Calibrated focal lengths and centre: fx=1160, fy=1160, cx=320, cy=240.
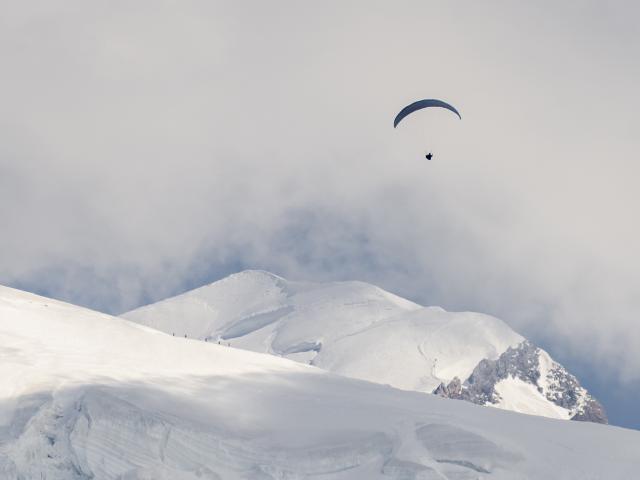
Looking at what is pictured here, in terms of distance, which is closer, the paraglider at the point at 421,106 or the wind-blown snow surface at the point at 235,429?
the wind-blown snow surface at the point at 235,429

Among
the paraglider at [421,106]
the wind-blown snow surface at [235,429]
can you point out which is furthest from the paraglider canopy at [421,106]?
the wind-blown snow surface at [235,429]

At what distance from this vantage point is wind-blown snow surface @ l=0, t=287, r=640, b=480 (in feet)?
285

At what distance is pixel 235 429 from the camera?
9219cm

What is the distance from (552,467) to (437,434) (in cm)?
928

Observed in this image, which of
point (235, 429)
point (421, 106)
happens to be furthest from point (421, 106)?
point (235, 429)

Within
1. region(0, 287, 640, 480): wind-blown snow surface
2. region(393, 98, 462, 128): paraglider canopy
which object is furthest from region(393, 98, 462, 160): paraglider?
region(0, 287, 640, 480): wind-blown snow surface

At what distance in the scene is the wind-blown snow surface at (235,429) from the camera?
285ft

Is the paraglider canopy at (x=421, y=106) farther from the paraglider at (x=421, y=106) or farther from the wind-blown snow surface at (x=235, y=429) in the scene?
the wind-blown snow surface at (x=235, y=429)

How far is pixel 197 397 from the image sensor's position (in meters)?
98.2

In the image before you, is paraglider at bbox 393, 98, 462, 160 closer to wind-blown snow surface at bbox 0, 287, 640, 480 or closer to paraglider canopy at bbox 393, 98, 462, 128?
paraglider canopy at bbox 393, 98, 462, 128

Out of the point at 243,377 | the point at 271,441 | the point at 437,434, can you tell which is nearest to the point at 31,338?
the point at 243,377

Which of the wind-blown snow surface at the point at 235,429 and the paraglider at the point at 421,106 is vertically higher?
the paraglider at the point at 421,106

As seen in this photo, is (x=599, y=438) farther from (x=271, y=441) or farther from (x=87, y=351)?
(x=87, y=351)

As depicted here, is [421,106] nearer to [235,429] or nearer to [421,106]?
[421,106]
